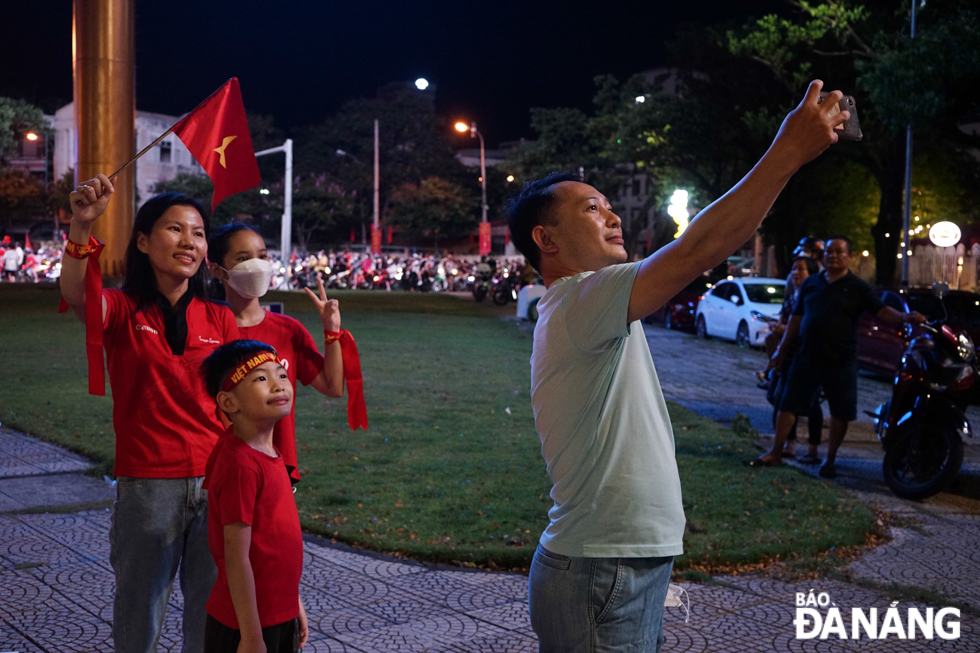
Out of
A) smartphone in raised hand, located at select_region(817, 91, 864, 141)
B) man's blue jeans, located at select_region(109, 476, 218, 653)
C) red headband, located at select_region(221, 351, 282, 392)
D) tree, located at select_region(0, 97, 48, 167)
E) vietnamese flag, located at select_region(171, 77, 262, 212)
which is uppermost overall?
tree, located at select_region(0, 97, 48, 167)

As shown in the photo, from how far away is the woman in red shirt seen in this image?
3008 millimetres

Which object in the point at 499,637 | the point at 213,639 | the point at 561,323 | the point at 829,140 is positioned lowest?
the point at 499,637

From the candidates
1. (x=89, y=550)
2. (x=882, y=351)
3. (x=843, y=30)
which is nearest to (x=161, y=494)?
(x=89, y=550)

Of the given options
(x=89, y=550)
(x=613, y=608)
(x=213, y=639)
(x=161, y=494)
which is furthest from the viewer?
(x=89, y=550)

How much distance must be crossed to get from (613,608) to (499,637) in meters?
2.22

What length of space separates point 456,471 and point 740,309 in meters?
13.3

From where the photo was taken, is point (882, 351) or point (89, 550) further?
point (882, 351)

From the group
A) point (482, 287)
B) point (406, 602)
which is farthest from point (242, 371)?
point (482, 287)

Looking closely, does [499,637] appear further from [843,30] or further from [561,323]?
[843,30]

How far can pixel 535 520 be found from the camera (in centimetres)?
627

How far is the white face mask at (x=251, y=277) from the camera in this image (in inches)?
136

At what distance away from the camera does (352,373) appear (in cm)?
349

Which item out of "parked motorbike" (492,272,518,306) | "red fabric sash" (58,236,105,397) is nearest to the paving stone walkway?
"red fabric sash" (58,236,105,397)

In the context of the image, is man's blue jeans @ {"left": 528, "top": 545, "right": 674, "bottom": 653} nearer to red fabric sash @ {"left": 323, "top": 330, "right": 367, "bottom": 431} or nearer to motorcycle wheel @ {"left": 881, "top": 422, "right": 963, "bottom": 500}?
red fabric sash @ {"left": 323, "top": 330, "right": 367, "bottom": 431}
